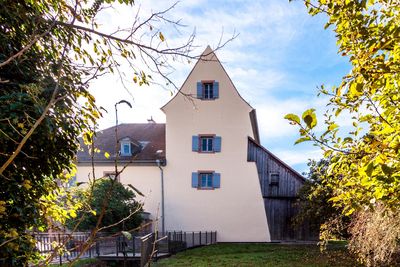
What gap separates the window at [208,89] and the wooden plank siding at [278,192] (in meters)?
4.01

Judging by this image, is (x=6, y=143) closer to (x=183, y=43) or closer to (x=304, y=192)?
(x=183, y=43)

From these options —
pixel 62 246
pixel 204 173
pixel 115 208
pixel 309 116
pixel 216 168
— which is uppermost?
pixel 309 116

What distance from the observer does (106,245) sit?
13.2 metres

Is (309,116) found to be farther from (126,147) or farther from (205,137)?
(126,147)

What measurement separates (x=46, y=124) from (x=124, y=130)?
19.5 m

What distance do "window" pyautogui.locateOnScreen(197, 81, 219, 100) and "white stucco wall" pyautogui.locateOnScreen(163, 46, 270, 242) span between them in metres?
0.26

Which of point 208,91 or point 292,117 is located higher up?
point 208,91

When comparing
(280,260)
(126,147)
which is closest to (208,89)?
(126,147)

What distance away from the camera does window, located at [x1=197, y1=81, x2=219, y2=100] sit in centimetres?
1819

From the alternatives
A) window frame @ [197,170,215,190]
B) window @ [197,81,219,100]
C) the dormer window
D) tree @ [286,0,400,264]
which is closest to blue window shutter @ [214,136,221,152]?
window frame @ [197,170,215,190]

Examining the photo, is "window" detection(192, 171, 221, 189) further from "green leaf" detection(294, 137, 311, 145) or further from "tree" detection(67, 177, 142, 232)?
"green leaf" detection(294, 137, 311, 145)

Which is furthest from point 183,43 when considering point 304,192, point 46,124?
point 304,192

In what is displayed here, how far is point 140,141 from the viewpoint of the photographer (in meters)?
20.5

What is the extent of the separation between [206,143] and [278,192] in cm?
534
